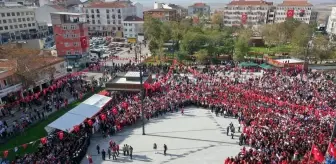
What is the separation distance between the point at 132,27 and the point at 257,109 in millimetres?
52515

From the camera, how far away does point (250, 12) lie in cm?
8762

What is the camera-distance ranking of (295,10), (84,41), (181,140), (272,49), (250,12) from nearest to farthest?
(181,140) → (84,41) → (272,49) → (295,10) → (250,12)

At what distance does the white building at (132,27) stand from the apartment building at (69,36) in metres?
25.5

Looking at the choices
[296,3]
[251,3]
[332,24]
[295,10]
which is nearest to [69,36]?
[251,3]

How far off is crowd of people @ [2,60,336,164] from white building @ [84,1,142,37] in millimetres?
44575

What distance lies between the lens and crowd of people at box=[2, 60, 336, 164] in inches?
660

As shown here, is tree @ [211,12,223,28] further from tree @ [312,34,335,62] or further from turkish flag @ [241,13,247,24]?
tree @ [312,34,335,62]

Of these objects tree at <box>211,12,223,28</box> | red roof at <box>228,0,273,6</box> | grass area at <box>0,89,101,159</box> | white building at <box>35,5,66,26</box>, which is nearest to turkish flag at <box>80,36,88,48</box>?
grass area at <box>0,89,101,159</box>

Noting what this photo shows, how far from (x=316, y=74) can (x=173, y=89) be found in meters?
19.6

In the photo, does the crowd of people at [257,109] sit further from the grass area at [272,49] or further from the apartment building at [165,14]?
the apartment building at [165,14]

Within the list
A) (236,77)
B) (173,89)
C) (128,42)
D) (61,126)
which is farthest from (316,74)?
(128,42)

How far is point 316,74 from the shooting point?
34.8m

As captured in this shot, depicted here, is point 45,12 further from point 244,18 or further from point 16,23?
point 244,18

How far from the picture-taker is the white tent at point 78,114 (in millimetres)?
18797
